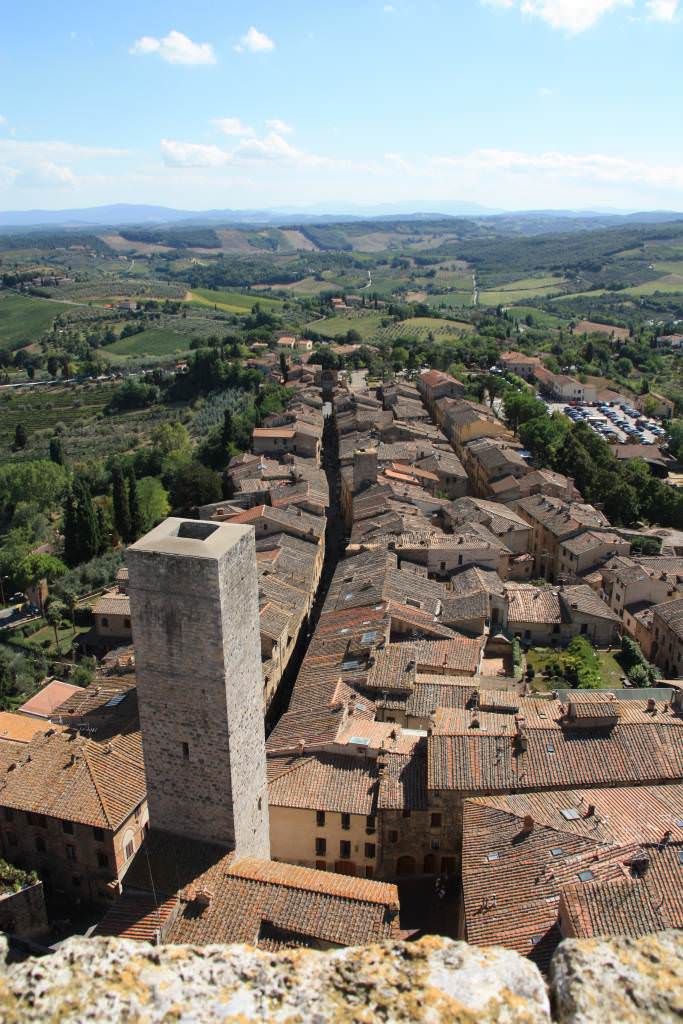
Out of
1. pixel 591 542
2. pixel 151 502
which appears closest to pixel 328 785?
pixel 591 542

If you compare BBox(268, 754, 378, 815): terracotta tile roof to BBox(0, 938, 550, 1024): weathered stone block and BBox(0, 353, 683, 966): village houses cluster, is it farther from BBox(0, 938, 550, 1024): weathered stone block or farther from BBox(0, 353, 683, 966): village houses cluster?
BBox(0, 938, 550, 1024): weathered stone block

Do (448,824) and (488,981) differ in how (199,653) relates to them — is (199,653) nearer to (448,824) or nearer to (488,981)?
(448,824)

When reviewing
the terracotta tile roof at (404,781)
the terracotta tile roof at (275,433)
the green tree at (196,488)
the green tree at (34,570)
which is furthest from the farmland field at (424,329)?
the terracotta tile roof at (404,781)

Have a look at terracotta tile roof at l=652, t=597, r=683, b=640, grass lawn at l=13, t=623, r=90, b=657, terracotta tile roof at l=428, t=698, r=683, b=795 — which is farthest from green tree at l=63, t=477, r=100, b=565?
terracotta tile roof at l=652, t=597, r=683, b=640

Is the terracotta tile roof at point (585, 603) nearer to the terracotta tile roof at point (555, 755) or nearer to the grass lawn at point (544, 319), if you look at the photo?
the terracotta tile roof at point (555, 755)

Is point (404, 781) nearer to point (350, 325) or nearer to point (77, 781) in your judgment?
point (77, 781)

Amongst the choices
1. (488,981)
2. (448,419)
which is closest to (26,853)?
(488,981)
